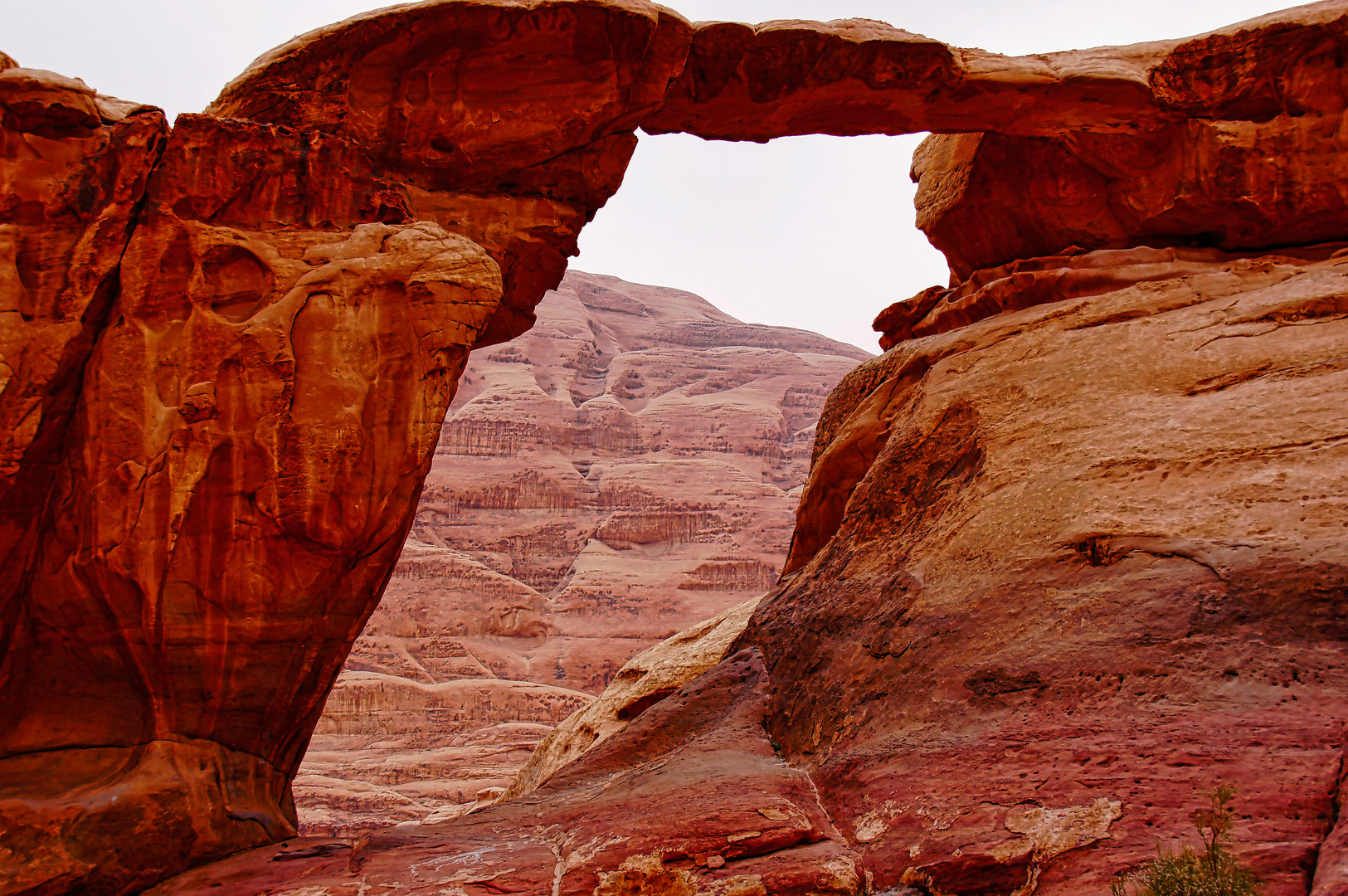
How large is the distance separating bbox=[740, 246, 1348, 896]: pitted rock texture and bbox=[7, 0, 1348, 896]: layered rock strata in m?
0.03

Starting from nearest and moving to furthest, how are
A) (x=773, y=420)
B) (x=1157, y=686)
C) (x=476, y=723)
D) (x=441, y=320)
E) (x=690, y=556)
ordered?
1. (x=1157, y=686)
2. (x=441, y=320)
3. (x=476, y=723)
4. (x=690, y=556)
5. (x=773, y=420)

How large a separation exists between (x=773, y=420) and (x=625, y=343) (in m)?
14.1

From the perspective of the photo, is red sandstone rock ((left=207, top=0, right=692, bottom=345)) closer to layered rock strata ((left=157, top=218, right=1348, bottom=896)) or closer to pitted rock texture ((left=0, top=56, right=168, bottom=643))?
pitted rock texture ((left=0, top=56, right=168, bottom=643))

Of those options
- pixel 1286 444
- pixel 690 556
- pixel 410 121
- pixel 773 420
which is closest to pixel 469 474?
pixel 690 556

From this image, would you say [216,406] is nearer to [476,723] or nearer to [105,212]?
[105,212]

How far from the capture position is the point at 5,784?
6.97 m

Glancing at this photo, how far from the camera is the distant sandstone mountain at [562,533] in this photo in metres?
33.0

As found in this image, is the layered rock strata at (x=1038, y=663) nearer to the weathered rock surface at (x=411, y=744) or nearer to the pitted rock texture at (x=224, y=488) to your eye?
the pitted rock texture at (x=224, y=488)

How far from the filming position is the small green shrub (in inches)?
167

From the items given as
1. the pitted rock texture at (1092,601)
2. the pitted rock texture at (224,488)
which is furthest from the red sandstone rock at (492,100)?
the pitted rock texture at (1092,601)

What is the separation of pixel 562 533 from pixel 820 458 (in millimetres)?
41008

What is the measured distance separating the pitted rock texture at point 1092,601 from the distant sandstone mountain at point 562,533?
19753 mm

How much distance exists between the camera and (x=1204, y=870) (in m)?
4.34

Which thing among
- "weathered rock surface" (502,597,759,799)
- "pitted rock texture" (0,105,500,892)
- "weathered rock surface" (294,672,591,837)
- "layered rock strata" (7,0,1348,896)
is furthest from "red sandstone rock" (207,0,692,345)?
"weathered rock surface" (294,672,591,837)
